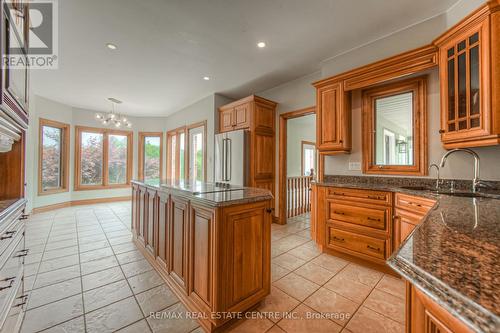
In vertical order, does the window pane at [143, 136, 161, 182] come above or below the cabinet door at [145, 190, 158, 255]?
above

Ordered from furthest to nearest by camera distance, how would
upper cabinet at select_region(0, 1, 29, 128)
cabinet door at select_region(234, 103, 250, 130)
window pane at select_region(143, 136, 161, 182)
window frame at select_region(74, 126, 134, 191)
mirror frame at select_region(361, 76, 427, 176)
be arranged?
window pane at select_region(143, 136, 161, 182) → window frame at select_region(74, 126, 134, 191) → cabinet door at select_region(234, 103, 250, 130) → mirror frame at select_region(361, 76, 427, 176) → upper cabinet at select_region(0, 1, 29, 128)

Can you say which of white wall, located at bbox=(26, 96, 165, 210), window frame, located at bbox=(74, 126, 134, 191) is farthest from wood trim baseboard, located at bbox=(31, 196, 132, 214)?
window frame, located at bbox=(74, 126, 134, 191)

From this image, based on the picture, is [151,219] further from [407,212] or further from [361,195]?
[407,212]

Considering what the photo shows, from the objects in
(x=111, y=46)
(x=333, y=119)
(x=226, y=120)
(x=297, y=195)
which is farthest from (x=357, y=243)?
(x=111, y=46)

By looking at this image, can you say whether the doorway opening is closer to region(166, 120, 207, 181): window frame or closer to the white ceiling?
the white ceiling

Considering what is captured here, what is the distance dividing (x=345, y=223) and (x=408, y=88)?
5.99 feet

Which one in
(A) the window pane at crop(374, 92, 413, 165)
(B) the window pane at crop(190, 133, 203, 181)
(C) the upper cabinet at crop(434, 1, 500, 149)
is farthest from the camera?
(B) the window pane at crop(190, 133, 203, 181)

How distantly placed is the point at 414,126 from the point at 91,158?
7843 mm

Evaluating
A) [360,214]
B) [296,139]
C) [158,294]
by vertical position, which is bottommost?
[158,294]

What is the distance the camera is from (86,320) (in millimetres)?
1546

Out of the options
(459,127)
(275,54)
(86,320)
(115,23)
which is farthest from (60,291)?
(459,127)

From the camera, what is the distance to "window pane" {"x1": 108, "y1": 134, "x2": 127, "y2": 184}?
6.52 metres

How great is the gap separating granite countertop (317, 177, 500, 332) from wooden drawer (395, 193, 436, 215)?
978 mm

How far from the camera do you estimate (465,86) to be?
1.84 meters
